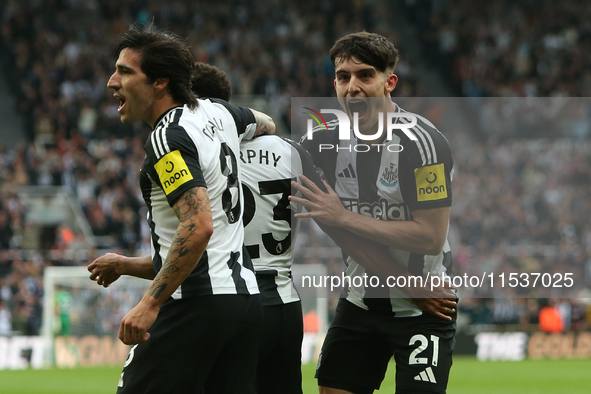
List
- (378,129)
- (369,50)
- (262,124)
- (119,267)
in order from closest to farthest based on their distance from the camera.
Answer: (119,267)
(369,50)
(378,129)
(262,124)

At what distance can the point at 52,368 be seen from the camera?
1373 cm

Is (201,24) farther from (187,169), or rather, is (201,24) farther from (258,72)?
(187,169)

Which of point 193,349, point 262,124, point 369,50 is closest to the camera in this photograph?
point 193,349

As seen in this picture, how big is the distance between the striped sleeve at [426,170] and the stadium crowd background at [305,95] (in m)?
6.36

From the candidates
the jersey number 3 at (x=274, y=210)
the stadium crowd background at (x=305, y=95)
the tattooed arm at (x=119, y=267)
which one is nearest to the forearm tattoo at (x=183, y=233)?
the tattooed arm at (x=119, y=267)

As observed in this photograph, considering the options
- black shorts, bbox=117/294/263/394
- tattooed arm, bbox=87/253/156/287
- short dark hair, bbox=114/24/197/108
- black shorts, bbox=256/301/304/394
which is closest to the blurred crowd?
black shorts, bbox=256/301/304/394

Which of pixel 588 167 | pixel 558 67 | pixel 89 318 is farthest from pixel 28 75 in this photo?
pixel 558 67

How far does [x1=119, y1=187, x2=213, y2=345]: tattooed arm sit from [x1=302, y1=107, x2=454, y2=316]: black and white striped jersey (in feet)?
4.02

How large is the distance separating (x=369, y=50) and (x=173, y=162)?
132 centimetres

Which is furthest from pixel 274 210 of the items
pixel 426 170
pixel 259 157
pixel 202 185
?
pixel 202 185

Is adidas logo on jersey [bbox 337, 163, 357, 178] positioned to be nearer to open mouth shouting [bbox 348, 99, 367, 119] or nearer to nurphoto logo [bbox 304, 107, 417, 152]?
nurphoto logo [bbox 304, 107, 417, 152]

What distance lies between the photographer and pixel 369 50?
13.5ft

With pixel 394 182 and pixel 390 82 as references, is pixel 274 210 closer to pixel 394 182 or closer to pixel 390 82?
pixel 394 182

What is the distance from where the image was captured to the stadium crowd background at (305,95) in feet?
48.7
